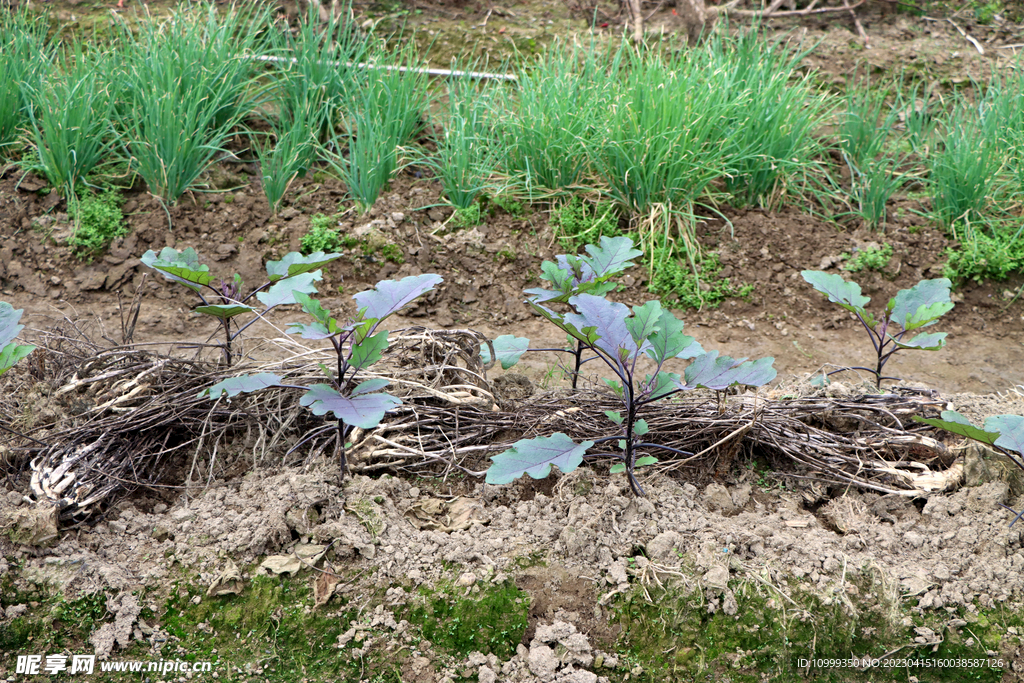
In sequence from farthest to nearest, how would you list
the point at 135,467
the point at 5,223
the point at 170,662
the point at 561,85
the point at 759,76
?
the point at 759,76, the point at 561,85, the point at 5,223, the point at 135,467, the point at 170,662

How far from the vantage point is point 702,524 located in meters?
1.44

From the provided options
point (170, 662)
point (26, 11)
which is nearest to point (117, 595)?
point (170, 662)

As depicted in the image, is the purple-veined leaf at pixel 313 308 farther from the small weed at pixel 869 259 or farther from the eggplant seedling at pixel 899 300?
the small weed at pixel 869 259

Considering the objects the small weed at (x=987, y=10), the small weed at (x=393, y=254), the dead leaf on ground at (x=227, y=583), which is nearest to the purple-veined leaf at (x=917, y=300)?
the dead leaf on ground at (x=227, y=583)

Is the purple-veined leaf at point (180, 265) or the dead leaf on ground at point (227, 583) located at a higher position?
the purple-veined leaf at point (180, 265)

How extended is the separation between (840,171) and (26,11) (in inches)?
168

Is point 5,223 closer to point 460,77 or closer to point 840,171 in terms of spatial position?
point 460,77

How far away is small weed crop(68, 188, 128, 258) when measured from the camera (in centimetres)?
286

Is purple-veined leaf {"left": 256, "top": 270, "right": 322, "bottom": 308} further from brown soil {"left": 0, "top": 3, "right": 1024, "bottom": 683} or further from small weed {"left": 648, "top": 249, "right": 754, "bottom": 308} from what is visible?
small weed {"left": 648, "top": 249, "right": 754, "bottom": 308}

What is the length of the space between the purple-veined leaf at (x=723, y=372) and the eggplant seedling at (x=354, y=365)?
1.85ft

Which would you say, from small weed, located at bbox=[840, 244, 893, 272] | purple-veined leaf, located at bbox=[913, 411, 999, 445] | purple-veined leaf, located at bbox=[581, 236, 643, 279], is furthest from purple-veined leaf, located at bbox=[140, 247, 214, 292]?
small weed, located at bbox=[840, 244, 893, 272]

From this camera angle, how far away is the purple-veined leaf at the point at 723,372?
4.57 ft

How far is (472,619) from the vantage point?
1.33 meters

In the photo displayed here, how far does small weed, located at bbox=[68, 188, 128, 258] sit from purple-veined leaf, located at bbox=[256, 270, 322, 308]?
1.75 m
